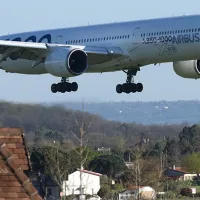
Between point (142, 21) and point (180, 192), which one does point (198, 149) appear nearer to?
point (180, 192)

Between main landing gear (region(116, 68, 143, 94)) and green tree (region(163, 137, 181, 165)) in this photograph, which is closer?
main landing gear (region(116, 68, 143, 94))

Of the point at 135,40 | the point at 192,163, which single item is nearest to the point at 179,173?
the point at 192,163

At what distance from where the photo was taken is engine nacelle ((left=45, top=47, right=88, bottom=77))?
42.9 metres

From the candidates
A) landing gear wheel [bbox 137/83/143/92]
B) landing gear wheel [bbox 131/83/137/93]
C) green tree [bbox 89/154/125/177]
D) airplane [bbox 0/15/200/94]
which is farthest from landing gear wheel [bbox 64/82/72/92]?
green tree [bbox 89/154/125/177]

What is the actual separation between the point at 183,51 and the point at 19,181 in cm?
3554

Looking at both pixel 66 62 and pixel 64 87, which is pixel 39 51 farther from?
pixel 66 62

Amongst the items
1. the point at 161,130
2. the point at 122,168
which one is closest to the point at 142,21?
the point at 122,168

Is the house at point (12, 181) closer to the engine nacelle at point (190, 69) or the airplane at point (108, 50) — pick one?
the airplane at point (108, 50)

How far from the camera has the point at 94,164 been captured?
240ft

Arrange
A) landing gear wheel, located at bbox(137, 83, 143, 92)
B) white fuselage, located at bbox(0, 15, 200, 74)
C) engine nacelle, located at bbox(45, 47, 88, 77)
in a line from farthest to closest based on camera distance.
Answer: landing gear wheel, located at bbox(137, 83, 143, 92) < engine nacelle, located at bbox(45, 47, 88, 77) < white fuselage, located at bbox(0, 15, 200, 74)

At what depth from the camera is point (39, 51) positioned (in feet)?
151

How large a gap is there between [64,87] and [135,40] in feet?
18.0

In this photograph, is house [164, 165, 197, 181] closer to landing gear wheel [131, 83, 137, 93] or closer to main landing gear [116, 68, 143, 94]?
main landing gear [116, 68, 143, 94]

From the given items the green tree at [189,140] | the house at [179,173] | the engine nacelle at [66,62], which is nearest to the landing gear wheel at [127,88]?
the engine nacelle at [66,62]
